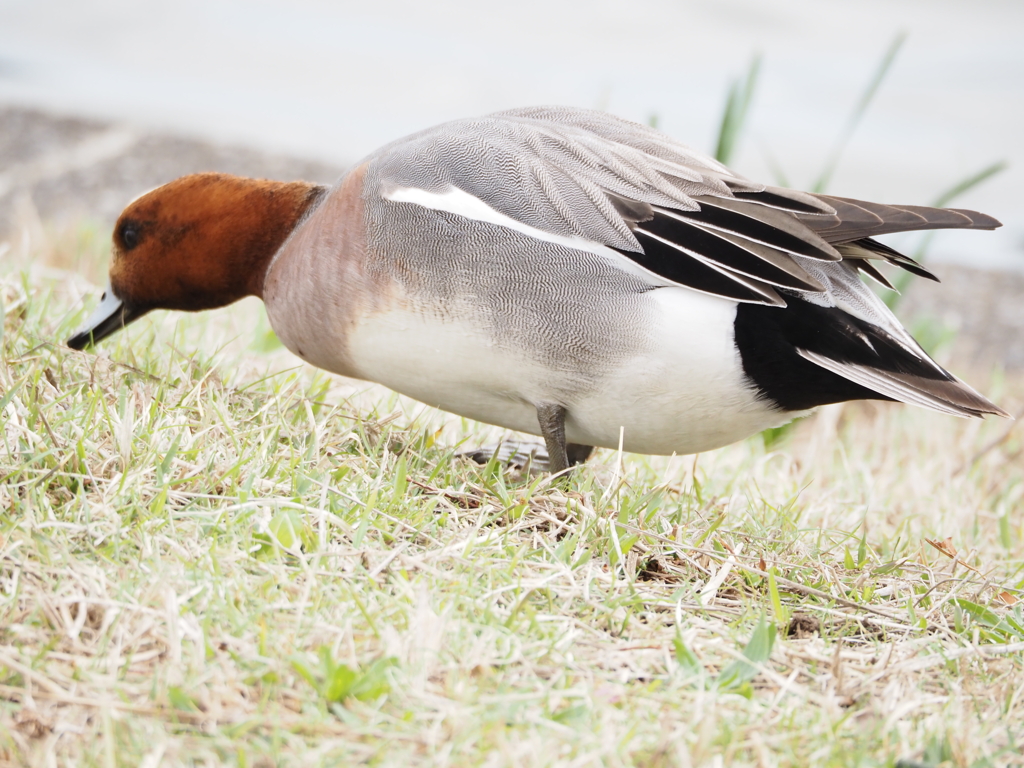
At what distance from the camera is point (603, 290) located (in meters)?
2.19

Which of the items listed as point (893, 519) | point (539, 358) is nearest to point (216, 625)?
point (539, 358)

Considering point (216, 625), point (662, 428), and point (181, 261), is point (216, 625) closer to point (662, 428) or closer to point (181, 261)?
point (662, 428)

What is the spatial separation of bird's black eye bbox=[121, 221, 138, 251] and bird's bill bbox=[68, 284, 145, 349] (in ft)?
0.46

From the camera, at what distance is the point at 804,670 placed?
5.49 ft

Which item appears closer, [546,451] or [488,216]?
[488,216]

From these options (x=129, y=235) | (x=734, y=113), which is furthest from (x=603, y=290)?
(x=734, y=113)

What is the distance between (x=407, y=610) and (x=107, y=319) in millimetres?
1675

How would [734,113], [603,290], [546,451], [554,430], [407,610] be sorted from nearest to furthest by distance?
[407,610], [603,290], [554,430], [546,451], [734,113]

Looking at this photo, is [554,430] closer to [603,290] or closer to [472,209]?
[603,290]

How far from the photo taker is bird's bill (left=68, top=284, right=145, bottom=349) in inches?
105

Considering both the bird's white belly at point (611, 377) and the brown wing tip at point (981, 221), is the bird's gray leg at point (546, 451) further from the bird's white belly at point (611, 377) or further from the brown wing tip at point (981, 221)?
the brown wing tip at point (981, 221)

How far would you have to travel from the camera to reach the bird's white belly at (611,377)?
85.7 inches

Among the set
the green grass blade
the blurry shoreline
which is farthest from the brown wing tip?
the blurry shoreline

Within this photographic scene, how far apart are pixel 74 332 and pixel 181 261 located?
37 centimetres
